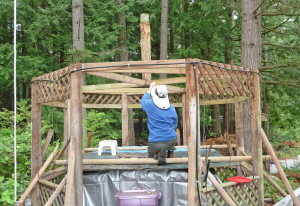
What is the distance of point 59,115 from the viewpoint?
12539 millimetres

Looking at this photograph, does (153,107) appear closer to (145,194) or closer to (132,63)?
(132,63)

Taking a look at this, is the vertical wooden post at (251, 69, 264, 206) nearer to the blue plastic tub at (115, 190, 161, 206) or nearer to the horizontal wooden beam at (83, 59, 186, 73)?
the horizontal wooden beam at (83, 59, 186, 73)

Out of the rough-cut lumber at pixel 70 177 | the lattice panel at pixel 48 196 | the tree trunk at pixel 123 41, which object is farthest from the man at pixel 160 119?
the tree trunk at pixel 123 41

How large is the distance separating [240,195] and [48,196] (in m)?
3.47

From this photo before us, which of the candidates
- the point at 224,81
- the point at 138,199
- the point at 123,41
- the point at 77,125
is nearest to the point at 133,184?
the point at 138,199

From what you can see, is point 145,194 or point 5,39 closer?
point 145,194

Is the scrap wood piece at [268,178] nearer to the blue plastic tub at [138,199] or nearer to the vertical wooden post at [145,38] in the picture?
the blue plastic tub at [138,199]

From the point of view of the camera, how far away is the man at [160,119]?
5.39 m

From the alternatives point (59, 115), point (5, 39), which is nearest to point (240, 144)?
point (59, 115)

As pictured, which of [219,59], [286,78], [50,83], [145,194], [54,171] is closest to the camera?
[145,194]

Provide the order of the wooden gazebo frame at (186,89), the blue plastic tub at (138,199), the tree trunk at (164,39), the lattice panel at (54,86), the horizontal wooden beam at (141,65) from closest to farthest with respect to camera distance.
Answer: the wooden gazebo frame at (186,89) < the horizontal wooden beam at (141,65) < the blue plastic tub at (138,199) < the lattice panel at (54,86) < the tree trunk at (164,39)

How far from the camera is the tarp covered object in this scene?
5.64 metres

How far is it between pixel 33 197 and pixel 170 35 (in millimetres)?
13784

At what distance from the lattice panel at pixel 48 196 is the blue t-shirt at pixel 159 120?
1.82m
